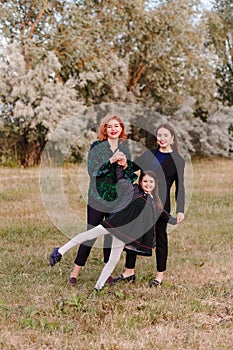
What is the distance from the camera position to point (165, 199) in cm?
480

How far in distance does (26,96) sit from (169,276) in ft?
34.5

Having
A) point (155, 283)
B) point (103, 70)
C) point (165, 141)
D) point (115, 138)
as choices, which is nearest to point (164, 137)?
point (165, 141)

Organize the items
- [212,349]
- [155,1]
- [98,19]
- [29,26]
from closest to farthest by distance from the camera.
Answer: [212,349] → [29,26] → [98,19] → [155,1]

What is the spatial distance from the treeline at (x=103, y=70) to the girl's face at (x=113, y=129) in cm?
593

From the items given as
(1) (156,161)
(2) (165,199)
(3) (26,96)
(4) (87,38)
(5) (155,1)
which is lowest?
(2) (165,199)

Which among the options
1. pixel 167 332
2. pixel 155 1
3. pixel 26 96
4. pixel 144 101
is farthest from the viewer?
pixel 144 101

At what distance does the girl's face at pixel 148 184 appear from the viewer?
4.66m

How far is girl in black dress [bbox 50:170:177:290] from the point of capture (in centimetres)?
454

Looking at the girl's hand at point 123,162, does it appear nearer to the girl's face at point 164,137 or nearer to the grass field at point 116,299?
the girl's face at point 164,137

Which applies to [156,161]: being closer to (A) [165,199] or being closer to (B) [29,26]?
(A) [165,199]

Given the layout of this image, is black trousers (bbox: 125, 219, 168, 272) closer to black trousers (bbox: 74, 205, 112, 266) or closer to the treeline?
black trousers (bbox: 74, 205, 112, 266)

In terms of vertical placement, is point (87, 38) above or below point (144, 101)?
above

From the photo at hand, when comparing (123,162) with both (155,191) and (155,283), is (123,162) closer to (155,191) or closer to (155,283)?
(155,191)

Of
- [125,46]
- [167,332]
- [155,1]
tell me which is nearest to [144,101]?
[125,46]
